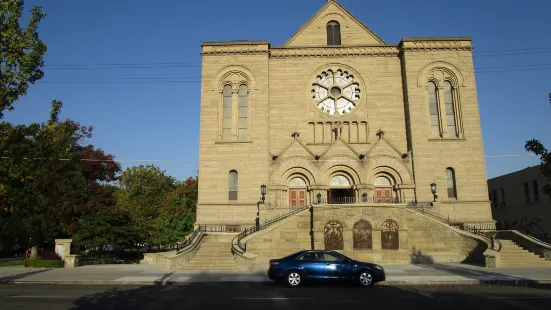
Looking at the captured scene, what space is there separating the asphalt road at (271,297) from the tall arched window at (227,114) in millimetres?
17232

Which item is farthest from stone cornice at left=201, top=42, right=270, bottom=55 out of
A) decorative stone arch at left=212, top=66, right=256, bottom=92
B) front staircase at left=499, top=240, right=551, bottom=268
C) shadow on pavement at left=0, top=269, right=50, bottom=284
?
front staircase at left=499, top=240, right=551, bottom=268

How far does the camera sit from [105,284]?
51.9 ft

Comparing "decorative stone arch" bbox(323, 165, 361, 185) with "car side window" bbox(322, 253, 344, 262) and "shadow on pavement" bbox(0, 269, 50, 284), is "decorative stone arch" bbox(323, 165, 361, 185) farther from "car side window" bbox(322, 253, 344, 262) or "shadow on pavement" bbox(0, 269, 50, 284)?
"shadow on pavement" bbox(0, 269, 50, 284)

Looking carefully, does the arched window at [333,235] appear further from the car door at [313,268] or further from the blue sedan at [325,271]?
the car door at [313,268]

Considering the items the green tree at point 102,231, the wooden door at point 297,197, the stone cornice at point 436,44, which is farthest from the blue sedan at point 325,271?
the stone cornice at point 436,44

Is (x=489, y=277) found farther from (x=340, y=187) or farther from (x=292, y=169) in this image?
(x=292, y=169)

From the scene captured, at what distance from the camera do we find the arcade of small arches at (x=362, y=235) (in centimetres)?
2269

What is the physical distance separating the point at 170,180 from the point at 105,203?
20540mm

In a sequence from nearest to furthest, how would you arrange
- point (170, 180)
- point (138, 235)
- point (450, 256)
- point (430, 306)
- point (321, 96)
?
point (430, 306)
point (450, 256)
point (138, 235)
point (321, 96)
point (170, 180)

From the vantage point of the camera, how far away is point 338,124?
31547 mm

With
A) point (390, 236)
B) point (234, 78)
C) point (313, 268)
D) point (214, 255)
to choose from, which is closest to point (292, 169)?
point (234, 78)

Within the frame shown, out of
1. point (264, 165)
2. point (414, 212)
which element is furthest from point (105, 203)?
point (414, 212)

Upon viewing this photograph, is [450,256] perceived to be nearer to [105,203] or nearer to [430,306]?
[430,306]

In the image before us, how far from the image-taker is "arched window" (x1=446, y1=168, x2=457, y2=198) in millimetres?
28919
